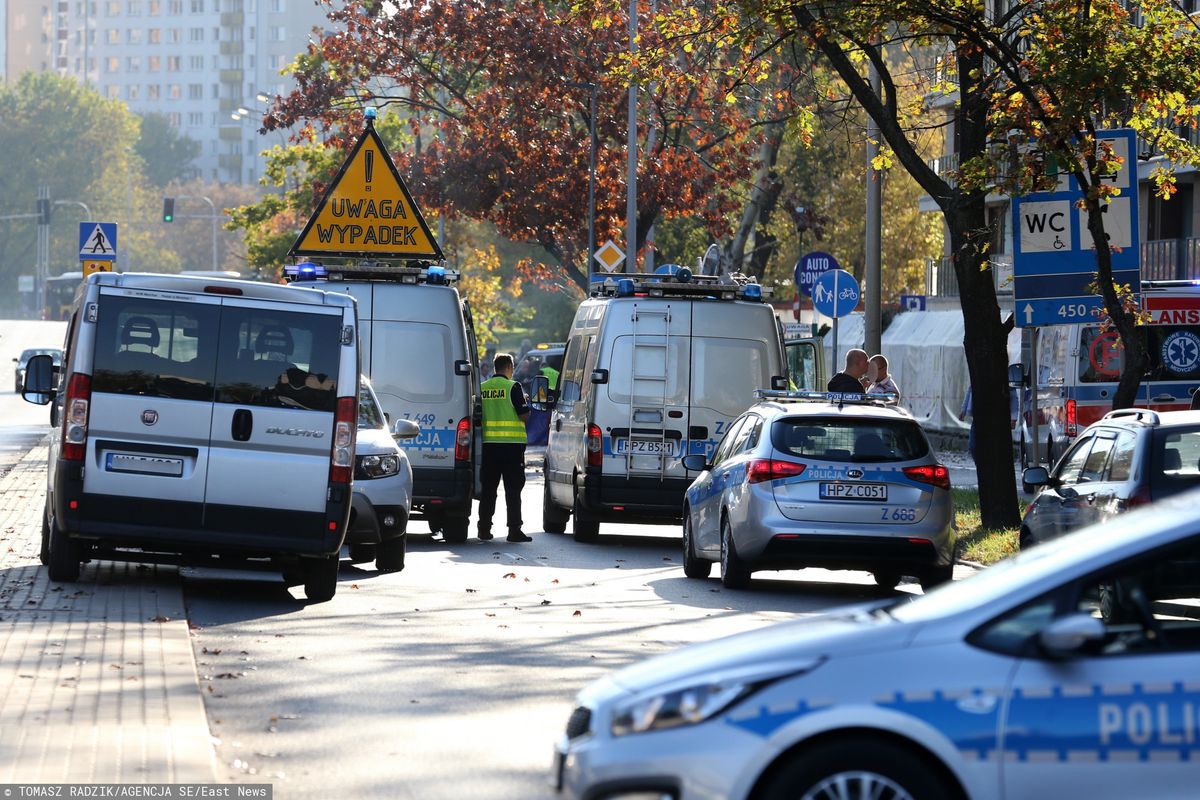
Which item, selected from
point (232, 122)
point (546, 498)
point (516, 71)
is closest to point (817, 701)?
point (546, 498)

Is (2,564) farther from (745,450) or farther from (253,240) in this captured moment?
(253,240)

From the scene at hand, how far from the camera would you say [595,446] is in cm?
1955

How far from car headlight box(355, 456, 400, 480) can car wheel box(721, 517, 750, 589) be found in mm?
2563

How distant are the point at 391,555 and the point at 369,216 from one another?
8.23m

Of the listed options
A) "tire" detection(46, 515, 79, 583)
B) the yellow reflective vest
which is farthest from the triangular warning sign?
"tire" detection(46, 515, 79, 583)

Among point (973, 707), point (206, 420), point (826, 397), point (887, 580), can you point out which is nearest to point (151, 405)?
point (206, 420)

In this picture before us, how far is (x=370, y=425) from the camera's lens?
54.3ft

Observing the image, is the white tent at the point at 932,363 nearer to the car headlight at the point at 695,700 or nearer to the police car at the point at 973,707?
the police car at the point at 973,707

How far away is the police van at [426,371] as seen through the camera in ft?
61.8

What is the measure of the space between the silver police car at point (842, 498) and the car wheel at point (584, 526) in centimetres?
515

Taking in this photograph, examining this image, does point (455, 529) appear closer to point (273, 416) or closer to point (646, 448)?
point (646, 448)

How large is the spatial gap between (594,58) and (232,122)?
151 meters

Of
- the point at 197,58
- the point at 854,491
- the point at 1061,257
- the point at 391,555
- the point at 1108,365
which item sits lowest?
the point at 391,555

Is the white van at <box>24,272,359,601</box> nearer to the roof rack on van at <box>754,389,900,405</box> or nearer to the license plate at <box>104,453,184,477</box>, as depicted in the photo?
the license plate at <box>104,453,184,477</box>
